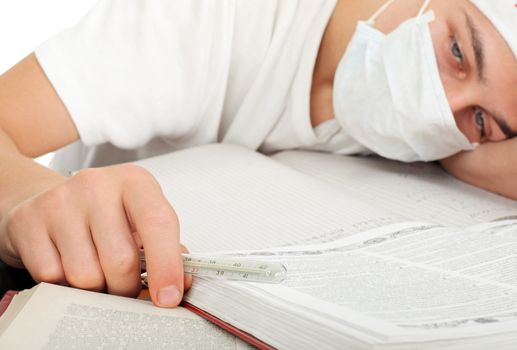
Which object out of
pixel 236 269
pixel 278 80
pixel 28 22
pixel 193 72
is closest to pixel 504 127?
pixel 278 80

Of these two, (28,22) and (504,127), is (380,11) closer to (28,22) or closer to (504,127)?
(504,127)

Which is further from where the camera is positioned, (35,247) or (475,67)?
(475,67)

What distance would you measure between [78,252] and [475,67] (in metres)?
0.70

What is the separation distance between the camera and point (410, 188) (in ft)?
3.56

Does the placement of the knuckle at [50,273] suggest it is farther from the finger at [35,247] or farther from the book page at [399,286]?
the book page at [399,286]

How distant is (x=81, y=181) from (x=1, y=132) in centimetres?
40

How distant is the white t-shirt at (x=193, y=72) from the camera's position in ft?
3.21

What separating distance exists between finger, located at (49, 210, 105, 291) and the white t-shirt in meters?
0.45

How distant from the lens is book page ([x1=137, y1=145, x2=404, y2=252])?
0.79 m

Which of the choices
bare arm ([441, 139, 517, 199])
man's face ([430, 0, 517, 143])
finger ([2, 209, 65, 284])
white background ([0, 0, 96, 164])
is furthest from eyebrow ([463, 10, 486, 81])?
white background ([0, 0, 96, 164])

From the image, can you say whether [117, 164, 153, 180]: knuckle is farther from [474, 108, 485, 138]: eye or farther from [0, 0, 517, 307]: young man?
[474, 108, 485, 138]: eye

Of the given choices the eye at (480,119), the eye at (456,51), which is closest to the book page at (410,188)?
the eye at (480,119)

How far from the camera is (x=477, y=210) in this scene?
101 cm

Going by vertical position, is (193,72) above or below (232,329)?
above
